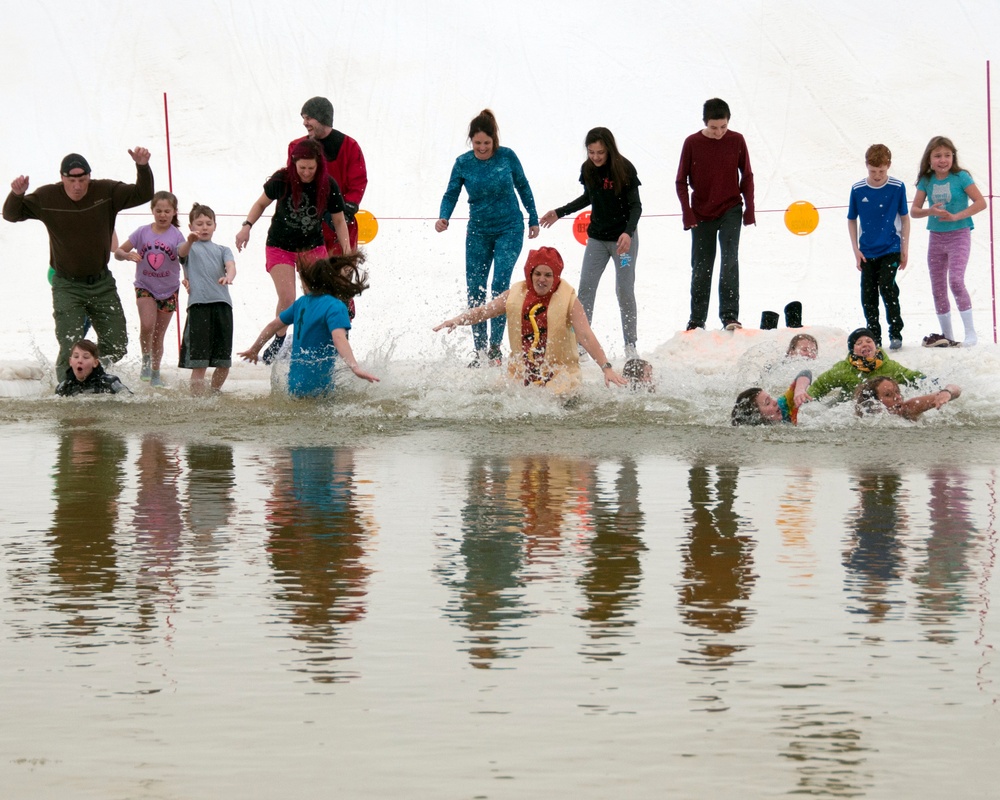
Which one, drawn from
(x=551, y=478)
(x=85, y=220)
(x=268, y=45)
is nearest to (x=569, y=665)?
(x=551, y=478)

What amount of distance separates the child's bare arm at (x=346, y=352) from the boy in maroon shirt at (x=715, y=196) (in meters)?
3.51

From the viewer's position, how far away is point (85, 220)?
1126cm

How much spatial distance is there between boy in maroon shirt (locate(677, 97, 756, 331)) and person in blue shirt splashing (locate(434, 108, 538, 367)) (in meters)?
1.18

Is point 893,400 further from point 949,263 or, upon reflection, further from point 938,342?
point 949,263

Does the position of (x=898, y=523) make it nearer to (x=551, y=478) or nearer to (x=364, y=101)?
(x=551, y=478)

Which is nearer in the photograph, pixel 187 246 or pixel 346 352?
pixel 346 352

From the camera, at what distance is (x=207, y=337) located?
11.4 m

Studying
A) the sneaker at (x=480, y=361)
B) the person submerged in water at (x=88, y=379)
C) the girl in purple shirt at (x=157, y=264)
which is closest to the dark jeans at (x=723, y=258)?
the sneaker at (x=480, y=361)

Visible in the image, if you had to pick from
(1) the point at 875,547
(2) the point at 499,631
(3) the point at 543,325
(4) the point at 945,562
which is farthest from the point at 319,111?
(2) the point at 499,631

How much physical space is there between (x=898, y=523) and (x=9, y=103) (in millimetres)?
45559

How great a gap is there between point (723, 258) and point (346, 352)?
13.3ft

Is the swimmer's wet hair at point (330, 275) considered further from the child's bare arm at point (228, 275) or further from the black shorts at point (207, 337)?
the black shorts at point (207, 337)

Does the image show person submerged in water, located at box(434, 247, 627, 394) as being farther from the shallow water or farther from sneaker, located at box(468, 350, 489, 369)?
the shallow water

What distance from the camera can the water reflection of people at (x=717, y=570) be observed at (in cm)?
381
